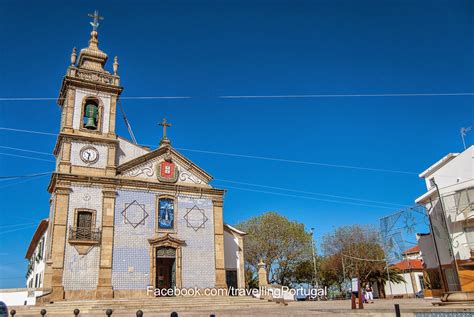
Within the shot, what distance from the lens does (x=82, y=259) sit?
21.6 metres

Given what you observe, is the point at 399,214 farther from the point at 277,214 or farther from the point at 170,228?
the point at 277,214

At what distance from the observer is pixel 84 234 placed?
2209 cm

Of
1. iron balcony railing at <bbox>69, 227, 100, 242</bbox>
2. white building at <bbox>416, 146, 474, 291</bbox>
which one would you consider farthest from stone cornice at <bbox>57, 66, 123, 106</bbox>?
white building at <bbox>416, 146, 474, 291</bbox>

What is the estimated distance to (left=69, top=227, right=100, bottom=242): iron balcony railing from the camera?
71.2 feet

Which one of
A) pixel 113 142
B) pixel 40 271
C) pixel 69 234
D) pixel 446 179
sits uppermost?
pixel 113 142

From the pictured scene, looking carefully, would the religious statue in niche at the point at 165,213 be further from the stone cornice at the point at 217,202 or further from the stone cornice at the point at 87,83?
the stone cornice at the point at 87,83

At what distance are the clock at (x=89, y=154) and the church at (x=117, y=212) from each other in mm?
57

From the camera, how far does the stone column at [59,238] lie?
2031 cm

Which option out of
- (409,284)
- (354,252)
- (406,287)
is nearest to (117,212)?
(354,252)

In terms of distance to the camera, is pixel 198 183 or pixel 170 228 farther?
pixel 198 183

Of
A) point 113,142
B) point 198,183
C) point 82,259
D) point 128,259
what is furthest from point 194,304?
point 113,142

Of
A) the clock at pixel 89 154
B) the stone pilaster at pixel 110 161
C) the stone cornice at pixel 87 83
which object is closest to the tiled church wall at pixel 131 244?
the stone pilaster at pixel 110 161

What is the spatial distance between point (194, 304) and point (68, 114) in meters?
13.4

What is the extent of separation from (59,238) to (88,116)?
7.87m
